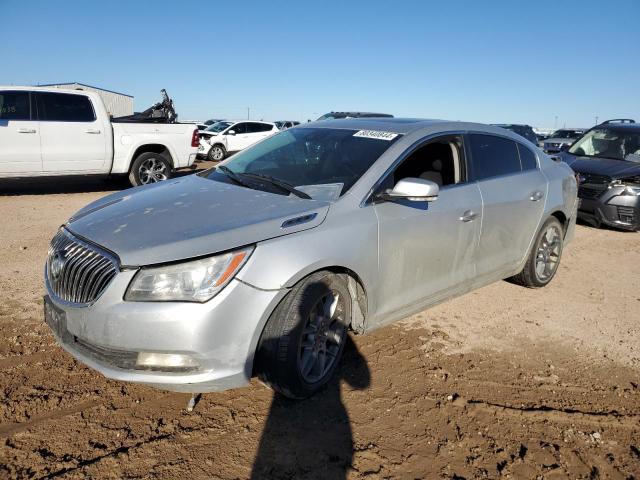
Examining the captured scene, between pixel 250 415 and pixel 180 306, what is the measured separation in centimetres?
85

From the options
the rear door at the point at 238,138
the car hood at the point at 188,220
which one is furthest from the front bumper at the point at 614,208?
the rear door at the point at 238,138

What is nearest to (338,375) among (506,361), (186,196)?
(506,361)

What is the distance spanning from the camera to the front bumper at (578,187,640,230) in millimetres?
7672

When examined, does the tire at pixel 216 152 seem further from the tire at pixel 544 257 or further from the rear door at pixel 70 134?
the tire at pixel 544 257

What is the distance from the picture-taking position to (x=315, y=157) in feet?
12.2

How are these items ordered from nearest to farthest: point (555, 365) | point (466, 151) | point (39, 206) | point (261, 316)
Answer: point (261, 316)
point (555, 365)
point (466, 151)
point (39, 206)

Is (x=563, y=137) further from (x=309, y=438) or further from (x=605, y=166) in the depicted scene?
(x=309, y=438)

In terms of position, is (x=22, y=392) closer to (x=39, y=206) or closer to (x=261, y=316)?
(x=261, y=316)

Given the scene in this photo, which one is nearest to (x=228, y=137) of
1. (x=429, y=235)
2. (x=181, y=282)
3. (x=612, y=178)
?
(x=612, y=178)

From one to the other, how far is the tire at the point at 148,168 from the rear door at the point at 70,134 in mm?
573

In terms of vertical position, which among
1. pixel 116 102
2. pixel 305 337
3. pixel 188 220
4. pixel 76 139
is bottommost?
pixel 305 337

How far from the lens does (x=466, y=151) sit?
4012 mm

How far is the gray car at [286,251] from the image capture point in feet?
7.92

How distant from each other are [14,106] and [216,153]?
1111 centimetres
